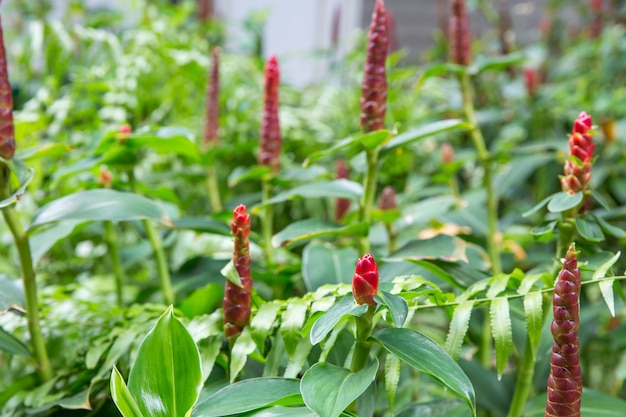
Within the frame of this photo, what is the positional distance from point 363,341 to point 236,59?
138 cm

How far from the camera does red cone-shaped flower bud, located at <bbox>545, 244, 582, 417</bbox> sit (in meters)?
0.47

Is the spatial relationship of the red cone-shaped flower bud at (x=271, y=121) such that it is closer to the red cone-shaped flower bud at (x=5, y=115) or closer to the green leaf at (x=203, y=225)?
the green leaf at (x=203, y=225)

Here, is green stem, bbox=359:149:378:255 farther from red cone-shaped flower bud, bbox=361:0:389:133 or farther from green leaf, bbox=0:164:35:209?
green leaf, bbox=0:164:35:209

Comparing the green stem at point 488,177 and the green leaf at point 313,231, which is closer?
the green leaf at point 313,231

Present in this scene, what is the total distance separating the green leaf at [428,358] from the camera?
46 centimetres

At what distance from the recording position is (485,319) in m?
0.97

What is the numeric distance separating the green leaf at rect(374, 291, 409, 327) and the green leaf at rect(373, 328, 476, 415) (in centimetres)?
3

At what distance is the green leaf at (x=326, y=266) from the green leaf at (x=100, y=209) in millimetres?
180

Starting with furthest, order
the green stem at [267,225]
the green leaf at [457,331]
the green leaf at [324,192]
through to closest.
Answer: the green stem at [267,225]
the green leaf at [324,192]
the green leaf at [457,331]

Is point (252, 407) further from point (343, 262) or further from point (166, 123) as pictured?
point (166, 123)

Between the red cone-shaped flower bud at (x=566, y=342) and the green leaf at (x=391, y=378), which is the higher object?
the red cone-shaped flower bud at (x=566, y=342)

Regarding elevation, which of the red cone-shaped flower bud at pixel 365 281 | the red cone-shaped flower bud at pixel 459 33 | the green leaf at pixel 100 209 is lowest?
the red cone-shaped flower bud at pixel 365 281

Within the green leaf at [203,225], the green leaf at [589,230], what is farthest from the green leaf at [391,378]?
the green leaf at [203,225]

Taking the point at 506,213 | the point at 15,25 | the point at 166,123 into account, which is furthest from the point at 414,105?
the point at 15,25
